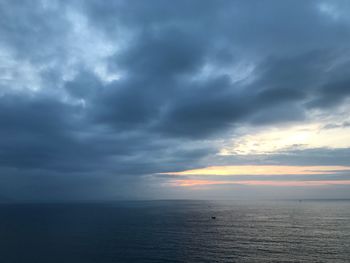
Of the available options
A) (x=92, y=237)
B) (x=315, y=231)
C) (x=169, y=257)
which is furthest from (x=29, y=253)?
(x=315, y=231)

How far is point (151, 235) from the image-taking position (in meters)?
142

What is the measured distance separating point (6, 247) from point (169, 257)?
67.4 metres

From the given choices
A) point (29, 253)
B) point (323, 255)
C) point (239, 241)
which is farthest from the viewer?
point (239, 241)

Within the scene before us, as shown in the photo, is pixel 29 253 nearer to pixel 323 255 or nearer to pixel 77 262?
pixel 77 262

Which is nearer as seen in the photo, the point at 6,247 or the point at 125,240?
the point at 6,247

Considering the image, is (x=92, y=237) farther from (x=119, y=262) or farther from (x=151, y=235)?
(x=119, y=262)

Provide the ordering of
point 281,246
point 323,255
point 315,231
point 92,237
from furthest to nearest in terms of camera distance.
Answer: point 315,231 → point 92,237 → point 281,246 → point 323,255

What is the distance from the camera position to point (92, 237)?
13750 cm

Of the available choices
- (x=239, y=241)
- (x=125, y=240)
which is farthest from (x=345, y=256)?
(x=125, y=240)

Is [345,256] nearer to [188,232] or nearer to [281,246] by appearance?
[281,246]

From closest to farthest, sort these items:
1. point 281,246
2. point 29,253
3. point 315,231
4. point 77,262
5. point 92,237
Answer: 1. point 77,262
2. point 29,253
3. point 281,246
4. point 92,237
5. point 315,231

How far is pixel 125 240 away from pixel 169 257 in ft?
120

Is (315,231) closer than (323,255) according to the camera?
No

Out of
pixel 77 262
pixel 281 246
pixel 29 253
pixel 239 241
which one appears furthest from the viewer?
pixel 239 241
